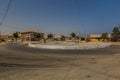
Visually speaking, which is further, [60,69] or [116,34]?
[116,34]

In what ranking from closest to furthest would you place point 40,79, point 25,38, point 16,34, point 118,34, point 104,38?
point 40,79 < point 118,34 < point 104,38 < point 16,34 < point 25,38

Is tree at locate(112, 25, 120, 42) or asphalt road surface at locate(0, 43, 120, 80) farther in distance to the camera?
tree at locate(112, 25, 120, 42)

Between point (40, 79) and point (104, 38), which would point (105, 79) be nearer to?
point (40, 79)

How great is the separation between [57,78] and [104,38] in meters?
91.6

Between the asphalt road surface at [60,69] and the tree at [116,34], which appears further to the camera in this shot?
the tree at [116,34]

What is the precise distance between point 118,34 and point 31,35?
64592 millimetres

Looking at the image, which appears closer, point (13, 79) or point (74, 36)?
point (13, 79)

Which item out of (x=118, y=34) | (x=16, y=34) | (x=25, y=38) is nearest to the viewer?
(x=118, y=34)

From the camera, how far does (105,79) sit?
7973 mm

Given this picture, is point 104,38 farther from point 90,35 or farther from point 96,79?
point 96,79

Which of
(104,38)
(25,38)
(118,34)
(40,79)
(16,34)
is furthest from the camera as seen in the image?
(25,38)

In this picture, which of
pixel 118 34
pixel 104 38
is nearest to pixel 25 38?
pixel 104 38

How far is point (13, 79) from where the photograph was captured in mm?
7980

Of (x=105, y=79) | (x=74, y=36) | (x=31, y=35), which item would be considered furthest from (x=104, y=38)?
(x=105, y=79)
